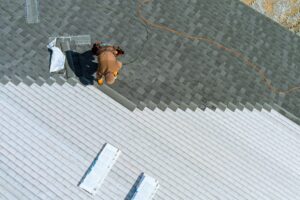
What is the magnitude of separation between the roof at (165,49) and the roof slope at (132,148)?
2.92 feet

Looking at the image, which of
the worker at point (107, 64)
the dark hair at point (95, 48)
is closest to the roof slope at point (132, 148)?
the worker at point (107, 64)

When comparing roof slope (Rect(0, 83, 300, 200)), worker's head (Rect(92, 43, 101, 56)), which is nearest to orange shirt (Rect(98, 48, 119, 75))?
worker's head (Rect(92, 43, 101, 56))

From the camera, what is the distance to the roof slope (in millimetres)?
12680

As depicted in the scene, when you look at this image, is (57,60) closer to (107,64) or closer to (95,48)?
(95,48)

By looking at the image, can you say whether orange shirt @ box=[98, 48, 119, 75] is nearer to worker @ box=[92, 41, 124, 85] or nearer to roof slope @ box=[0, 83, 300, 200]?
worker @ box=[92, 41, 124, 85]

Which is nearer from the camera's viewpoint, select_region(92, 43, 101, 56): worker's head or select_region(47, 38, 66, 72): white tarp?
select_region(92, 43, 101, 56): worker's head

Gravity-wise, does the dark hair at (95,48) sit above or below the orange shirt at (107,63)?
above

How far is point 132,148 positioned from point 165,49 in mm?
5080

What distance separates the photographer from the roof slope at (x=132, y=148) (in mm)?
12680

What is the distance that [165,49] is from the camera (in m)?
16.1

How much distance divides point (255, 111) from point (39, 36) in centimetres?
990

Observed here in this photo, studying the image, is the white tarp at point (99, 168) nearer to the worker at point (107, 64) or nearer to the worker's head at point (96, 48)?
the worker at point (107, 64)

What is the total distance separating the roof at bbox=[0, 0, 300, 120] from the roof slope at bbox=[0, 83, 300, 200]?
89 centimetres

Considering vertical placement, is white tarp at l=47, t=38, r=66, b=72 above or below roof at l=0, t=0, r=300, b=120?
below
